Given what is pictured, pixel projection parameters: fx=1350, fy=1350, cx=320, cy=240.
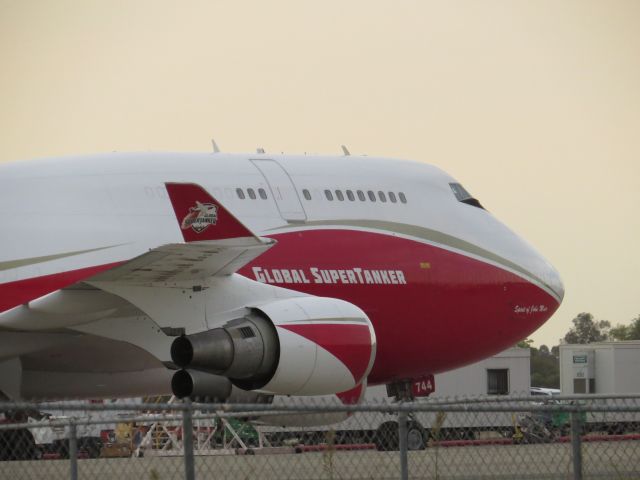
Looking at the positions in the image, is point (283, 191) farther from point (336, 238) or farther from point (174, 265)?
point (174, 265)

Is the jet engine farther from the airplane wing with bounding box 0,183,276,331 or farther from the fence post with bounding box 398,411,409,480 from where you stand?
the fence post with bounding box 398,411,409,480

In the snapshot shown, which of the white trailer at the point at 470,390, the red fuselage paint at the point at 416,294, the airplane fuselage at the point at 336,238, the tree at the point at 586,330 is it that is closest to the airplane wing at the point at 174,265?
the airplane fuselage at the point at 336,238

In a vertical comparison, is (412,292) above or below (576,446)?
above

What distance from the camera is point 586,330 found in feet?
423

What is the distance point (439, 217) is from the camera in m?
22.8

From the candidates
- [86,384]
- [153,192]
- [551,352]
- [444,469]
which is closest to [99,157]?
[153,192]

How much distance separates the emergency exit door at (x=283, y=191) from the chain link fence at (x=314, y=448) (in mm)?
3155

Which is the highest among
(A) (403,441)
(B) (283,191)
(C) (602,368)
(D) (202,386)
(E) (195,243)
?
(B) (283,191)

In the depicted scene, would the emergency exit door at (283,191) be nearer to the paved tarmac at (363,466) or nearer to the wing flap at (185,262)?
the wing flap at (185,262)

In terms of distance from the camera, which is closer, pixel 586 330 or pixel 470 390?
pixel 470 390

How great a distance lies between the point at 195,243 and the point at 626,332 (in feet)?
331

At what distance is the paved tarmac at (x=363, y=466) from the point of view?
51.4 ft

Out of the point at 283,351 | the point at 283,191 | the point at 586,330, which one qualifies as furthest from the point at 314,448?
the point at 586,330

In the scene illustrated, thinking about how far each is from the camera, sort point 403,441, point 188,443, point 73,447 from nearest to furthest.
Result: 1. point 188,443
2. point 73,447
3. point 403,441
